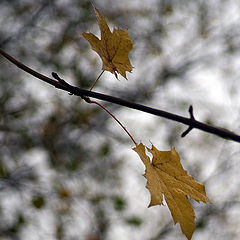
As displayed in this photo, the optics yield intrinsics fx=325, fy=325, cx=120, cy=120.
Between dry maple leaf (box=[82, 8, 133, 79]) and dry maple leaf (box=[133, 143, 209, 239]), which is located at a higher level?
dry maple leaf (box=[82, 8, 133, 79])

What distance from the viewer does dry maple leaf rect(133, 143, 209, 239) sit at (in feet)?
2.47

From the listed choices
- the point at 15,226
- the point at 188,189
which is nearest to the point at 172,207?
the point at 188,189

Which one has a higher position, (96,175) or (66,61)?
(66,61)

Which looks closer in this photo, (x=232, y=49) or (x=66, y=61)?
(x=66, y=61)

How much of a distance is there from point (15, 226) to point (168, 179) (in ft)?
9.95

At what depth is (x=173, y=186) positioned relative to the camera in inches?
32.5

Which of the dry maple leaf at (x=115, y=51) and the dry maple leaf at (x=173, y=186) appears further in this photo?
the dry maple leaf at (x=115, y=51)

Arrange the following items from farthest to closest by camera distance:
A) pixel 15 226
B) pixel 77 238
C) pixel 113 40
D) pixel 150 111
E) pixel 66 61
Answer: pixel 77 238 → pixel 66 61 → pixel 15 226 → pixel 113 40 → pixel 150 111

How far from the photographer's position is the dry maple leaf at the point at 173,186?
0.75 meters

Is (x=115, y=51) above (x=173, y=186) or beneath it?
above

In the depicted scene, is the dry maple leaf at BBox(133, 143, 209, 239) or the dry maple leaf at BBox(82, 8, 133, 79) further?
the dry maple leaf at BBox(82, 8, 133, 79)

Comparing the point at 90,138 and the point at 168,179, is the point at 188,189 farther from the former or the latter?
the point at 90,138

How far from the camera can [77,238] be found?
393 cm

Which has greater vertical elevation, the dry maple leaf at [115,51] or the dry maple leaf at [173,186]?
the dry maple leaf at [115,51]
